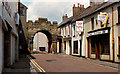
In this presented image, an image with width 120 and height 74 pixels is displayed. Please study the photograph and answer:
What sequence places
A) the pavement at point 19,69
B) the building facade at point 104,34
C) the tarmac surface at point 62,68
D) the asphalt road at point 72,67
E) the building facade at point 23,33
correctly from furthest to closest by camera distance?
the building facade at point 23,33
the building facade at point 104,34
the asphalt road at point 72,67
the tarmac surface at point 62,68
the pavement at point 19,69

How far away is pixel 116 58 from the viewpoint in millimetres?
16781

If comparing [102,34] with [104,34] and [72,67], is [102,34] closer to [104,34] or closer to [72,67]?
[104,34]

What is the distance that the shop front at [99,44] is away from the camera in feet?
62.4

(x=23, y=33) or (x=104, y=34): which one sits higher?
(x=23, y=33)

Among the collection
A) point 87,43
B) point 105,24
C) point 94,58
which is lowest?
point 94,58

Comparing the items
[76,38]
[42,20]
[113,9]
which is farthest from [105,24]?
[42,20]

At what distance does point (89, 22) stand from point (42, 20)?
18.8m

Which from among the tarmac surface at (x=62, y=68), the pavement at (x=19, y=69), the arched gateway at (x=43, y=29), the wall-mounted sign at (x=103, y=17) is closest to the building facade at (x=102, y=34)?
the wall-mounted sign at (x=103, y=17)

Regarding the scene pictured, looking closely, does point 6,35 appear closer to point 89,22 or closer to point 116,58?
point 116,58

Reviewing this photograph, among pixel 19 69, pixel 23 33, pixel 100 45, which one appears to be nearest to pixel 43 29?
pixel 23 33

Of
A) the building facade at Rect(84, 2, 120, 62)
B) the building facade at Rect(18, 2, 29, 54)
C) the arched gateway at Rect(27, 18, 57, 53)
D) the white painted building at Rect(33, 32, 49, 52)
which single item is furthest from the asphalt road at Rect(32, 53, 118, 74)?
the white painted building at Rect(33, 32, 49, 52)

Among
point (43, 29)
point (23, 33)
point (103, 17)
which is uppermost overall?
point (43, 29)

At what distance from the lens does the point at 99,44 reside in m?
20.7

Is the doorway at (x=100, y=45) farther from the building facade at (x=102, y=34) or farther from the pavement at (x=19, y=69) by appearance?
the pavement at (x=19, y=69)
